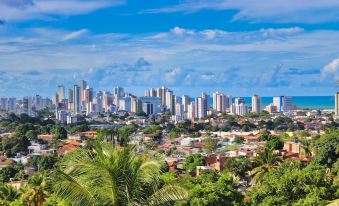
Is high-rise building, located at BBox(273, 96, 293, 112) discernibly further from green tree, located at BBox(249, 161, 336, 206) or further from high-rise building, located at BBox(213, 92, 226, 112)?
green tree, located at BBox(249, 161, 336, 206)

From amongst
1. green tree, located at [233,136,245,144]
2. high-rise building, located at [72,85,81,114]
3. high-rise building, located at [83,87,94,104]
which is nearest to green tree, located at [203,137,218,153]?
green tree, located at [233,136,245,144]

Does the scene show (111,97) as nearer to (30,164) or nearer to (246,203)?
(30,164)

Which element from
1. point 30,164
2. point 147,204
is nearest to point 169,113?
point 30,164

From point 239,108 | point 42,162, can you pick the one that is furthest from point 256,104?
point 42,162

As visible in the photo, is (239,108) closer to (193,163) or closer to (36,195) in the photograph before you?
(193,163)

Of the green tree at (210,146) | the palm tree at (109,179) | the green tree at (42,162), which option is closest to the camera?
the palm tree at (109,179)

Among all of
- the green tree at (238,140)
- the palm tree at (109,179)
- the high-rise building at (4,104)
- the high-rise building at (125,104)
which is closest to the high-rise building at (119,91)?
the high-rise building at (125,104)

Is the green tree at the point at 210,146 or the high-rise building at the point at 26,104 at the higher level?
the high-rise building at the point at 26,104

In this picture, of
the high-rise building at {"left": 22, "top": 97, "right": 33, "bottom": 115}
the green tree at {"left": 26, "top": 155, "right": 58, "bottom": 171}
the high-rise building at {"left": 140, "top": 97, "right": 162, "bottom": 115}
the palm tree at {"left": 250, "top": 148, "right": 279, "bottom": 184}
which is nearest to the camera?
the palm tree at {"left": 250, "top": 148, "right": 279, "bottom": 184}

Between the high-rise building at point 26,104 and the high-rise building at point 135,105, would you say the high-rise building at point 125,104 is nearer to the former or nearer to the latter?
the high-rise building at point 135,105

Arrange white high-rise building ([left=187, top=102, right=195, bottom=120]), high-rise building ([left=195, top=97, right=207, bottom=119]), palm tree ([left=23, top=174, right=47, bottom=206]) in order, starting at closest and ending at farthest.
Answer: palm tree ([left=23, top=174, right=47, bottom=206])
high-rise building ([left=195, top=97, right=207, bottom=119])
white high-rise building ([left=187, top=102, right=195, bottom=120])
